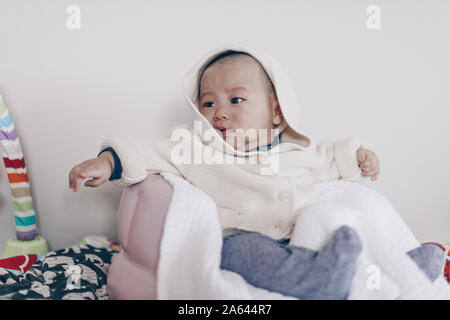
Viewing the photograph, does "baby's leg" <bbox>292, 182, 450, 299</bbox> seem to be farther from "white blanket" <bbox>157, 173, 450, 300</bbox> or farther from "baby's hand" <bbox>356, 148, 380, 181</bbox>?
"baby's hand" <bbox>356, 148, 380, 181</bbox>

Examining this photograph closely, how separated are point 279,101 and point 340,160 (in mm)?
272

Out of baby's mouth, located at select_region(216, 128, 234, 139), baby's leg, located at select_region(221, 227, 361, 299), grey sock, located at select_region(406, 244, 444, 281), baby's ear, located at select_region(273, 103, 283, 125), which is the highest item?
baby's ear, located at select_region(273, 103, 283, 125)

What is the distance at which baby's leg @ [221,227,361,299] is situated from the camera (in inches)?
27.8

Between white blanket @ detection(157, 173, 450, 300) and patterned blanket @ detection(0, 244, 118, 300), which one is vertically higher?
white blanket @ detection(157, 173, 450, 300)

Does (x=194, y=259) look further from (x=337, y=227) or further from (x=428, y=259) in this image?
(x=428, y=259)

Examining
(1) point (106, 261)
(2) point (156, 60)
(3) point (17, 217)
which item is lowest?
(1) point (106, 261)

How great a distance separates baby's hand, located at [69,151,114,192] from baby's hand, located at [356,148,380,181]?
29.3 inches

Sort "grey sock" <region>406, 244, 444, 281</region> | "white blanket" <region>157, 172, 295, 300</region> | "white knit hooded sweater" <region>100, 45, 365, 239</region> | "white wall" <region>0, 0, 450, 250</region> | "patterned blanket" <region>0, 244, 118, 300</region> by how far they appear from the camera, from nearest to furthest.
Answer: "white blanket" <region>157, 172, 295, 300</region> < "grey sock" <region>406, 244, 444, 281</region> < "patterned blanket" <region>0, 244, 118, 300</region> < "white knit hooded sweater" <region>100, 45, 365, 239</region> < "white wall" <region>0, 0, 450, 250</region>

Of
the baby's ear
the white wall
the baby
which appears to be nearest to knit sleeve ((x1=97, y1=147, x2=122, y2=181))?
the baby

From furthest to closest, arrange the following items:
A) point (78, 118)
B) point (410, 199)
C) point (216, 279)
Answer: point (410, 199)
point (78, 118)
point (216, 279)
